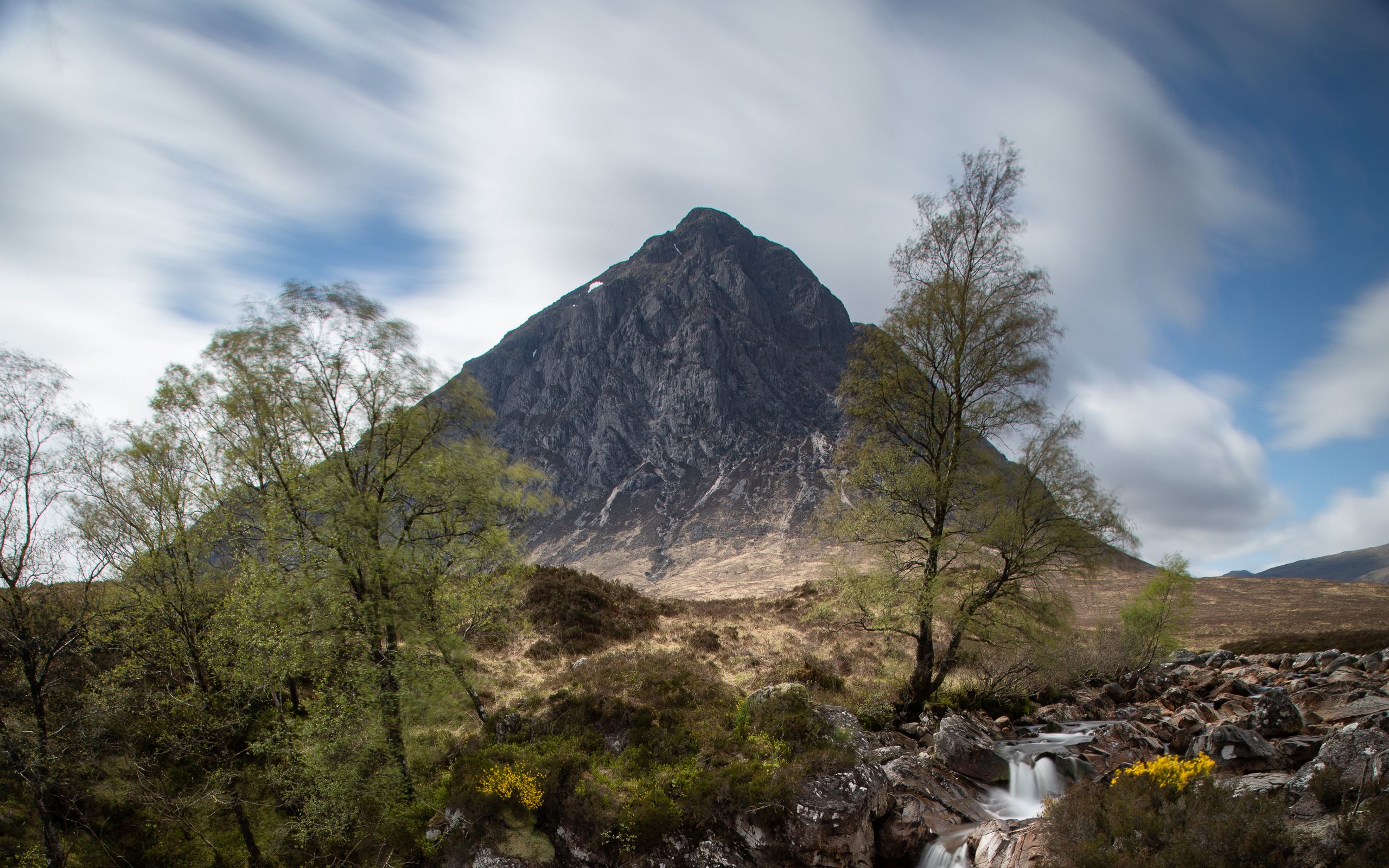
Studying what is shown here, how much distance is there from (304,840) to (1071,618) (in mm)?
19458

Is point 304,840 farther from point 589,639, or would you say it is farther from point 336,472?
point 589,639

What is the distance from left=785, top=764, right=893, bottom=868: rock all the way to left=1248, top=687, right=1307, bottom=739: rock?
32.9 ft

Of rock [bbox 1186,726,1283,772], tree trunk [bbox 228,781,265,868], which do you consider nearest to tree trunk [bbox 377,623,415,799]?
tree trunk [bbox 228,781,265,868]

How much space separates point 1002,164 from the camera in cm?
1431

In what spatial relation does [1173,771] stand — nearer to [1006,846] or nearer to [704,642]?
[1006,846]

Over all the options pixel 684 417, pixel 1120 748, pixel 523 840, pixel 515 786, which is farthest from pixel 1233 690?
pixel 684 417

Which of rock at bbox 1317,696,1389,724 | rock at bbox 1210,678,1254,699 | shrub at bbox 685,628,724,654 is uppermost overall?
shrub at bbox 685,628,724,654

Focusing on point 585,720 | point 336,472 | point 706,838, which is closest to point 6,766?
point 336,472

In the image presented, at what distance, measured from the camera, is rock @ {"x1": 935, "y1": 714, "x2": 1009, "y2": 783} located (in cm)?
1308

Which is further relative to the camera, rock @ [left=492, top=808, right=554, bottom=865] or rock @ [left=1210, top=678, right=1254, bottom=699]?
rock @ [left=1210, top=678, right=1254, bottom=699]

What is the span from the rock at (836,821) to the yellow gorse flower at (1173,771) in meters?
4.11

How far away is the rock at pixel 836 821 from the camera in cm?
1017

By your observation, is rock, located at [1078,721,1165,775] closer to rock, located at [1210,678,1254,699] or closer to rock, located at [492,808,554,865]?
rock, located at [1210,678,1254,699]

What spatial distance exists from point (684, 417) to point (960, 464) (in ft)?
493
